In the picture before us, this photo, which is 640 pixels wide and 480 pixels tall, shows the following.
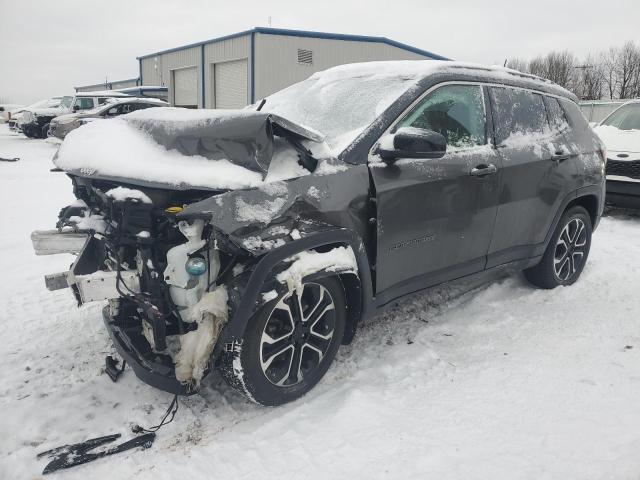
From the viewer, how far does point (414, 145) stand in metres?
2.70

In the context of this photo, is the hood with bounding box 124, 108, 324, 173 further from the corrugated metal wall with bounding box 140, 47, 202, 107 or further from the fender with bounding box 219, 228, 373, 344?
the corrugated metal wall with bounding box 140, 47, 202, 107

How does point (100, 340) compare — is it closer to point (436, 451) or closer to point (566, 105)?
point (436, 451)

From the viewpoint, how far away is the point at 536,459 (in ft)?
7.57

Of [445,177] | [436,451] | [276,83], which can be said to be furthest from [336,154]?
[276,83]

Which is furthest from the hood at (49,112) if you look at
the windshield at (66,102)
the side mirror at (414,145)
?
the side mirror at (414,145)

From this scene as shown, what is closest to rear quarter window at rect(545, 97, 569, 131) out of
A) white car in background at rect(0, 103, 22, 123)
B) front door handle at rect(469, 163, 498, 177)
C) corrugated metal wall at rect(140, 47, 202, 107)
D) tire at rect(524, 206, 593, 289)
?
tire at rect(524, 206, 593, 289)

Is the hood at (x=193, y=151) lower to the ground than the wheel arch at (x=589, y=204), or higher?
higher

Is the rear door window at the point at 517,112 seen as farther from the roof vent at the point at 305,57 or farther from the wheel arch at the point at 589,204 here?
the roof vent at the point at 305,57

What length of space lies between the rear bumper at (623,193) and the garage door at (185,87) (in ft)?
68.3

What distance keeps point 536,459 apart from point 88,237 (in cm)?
257

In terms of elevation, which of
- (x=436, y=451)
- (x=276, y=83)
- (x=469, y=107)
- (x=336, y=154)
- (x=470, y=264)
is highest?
(x=276, y=83)

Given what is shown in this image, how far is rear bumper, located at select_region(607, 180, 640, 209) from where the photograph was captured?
7031mm

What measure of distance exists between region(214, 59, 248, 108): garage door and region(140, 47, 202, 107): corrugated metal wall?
1.54 meters

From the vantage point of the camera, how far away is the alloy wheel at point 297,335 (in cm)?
256
